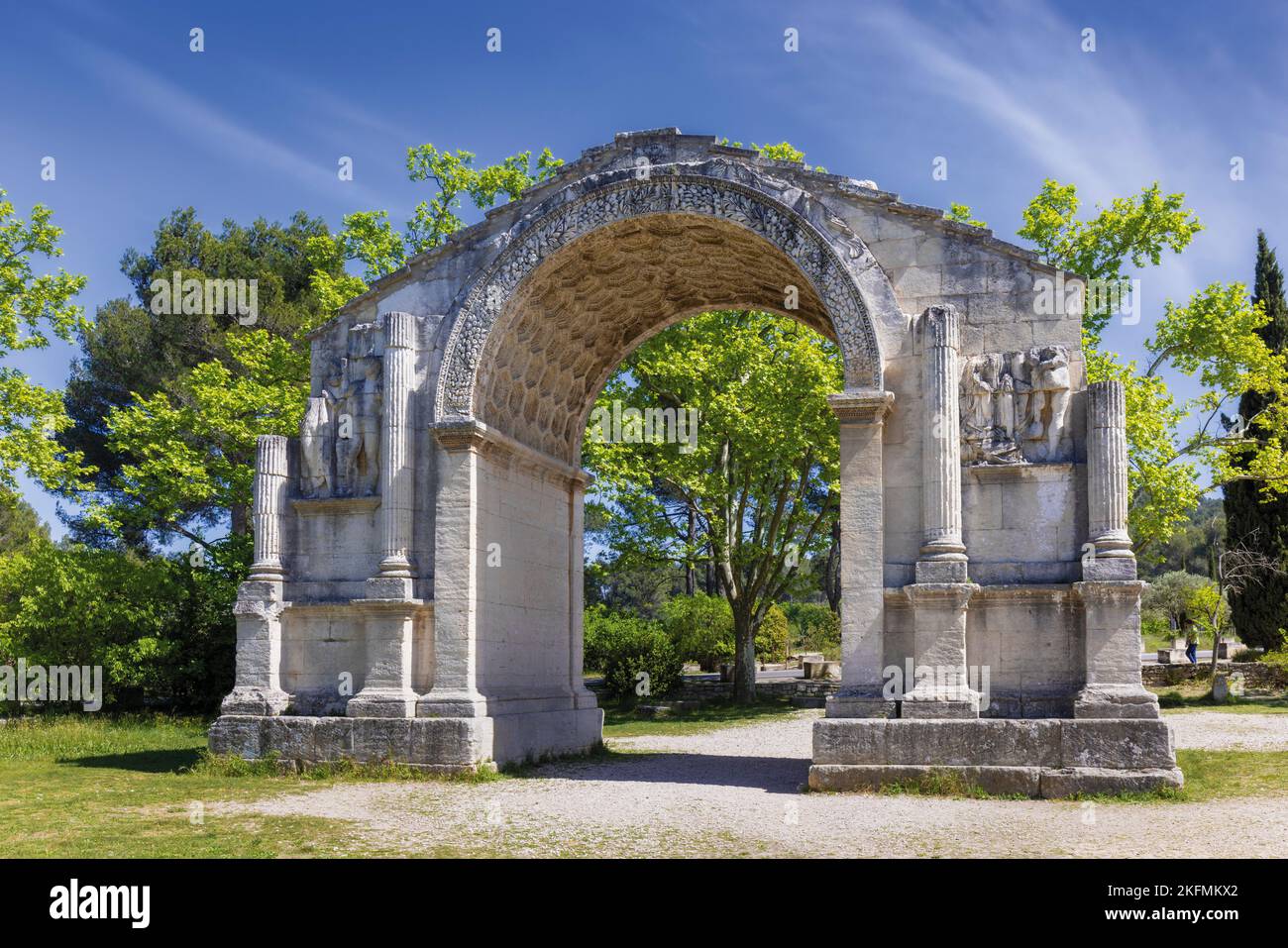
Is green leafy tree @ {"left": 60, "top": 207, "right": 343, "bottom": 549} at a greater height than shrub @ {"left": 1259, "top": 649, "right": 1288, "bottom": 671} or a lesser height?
greater

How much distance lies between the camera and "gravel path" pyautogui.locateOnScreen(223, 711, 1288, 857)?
8.83 metres

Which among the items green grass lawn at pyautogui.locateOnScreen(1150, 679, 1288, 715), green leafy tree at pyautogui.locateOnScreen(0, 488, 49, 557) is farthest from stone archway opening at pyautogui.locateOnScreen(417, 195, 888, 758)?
green leafy tree at pyautogui.locateOnScreen(0, 488, 49, 557)

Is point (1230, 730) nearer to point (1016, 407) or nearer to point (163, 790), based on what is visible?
point (1016, 407)

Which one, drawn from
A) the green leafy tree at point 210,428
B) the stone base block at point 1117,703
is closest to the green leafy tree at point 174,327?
the green leafy tree at point 210,428

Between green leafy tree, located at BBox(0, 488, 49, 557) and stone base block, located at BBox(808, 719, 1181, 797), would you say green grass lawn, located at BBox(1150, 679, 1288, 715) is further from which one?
green leafy tree, located at BBox(0, 488, 49, 557)

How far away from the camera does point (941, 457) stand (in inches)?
492

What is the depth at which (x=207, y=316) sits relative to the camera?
33344 millimetres

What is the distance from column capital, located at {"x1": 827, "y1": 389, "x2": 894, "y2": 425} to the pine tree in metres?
21.6

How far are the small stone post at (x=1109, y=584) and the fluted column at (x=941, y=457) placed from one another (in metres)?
1.31

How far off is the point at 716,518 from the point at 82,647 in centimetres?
1342

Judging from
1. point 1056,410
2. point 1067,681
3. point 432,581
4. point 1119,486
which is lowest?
point 1067,681

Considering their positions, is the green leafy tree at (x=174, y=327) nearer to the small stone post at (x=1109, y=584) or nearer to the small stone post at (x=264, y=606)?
the small stone post at (x=264, y=606)
